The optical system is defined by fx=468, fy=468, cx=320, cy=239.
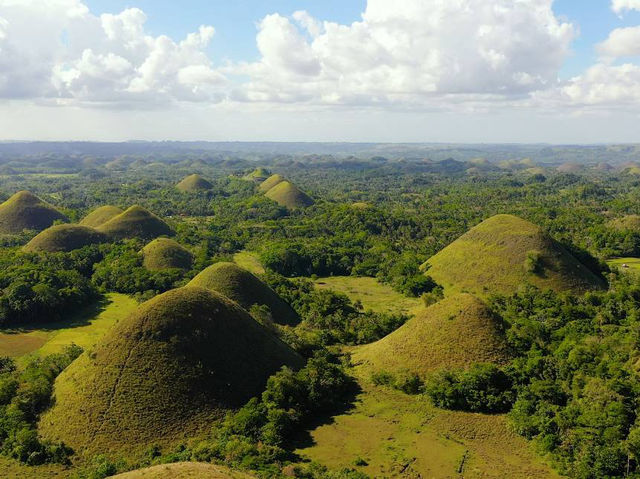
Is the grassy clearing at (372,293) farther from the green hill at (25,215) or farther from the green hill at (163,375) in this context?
the green hill at (25,215)

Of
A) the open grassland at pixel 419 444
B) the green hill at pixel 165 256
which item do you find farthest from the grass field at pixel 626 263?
the green hill at pixel 165 256

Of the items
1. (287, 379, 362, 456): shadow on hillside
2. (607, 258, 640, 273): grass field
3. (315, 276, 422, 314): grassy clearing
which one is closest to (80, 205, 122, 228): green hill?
(315, 276, 422, 314): grassy clearing

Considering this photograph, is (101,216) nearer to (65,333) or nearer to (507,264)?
(65,333)

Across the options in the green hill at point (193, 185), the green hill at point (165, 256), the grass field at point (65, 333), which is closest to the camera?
the grass field at point (65, 333)

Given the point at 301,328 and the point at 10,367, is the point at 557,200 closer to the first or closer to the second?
the point at 301,328

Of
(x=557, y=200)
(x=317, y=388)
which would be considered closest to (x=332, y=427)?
(x=317, y=388)

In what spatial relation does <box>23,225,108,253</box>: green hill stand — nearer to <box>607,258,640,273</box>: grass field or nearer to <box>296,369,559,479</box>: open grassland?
<box>296,369,559,479</box>: open grassland
